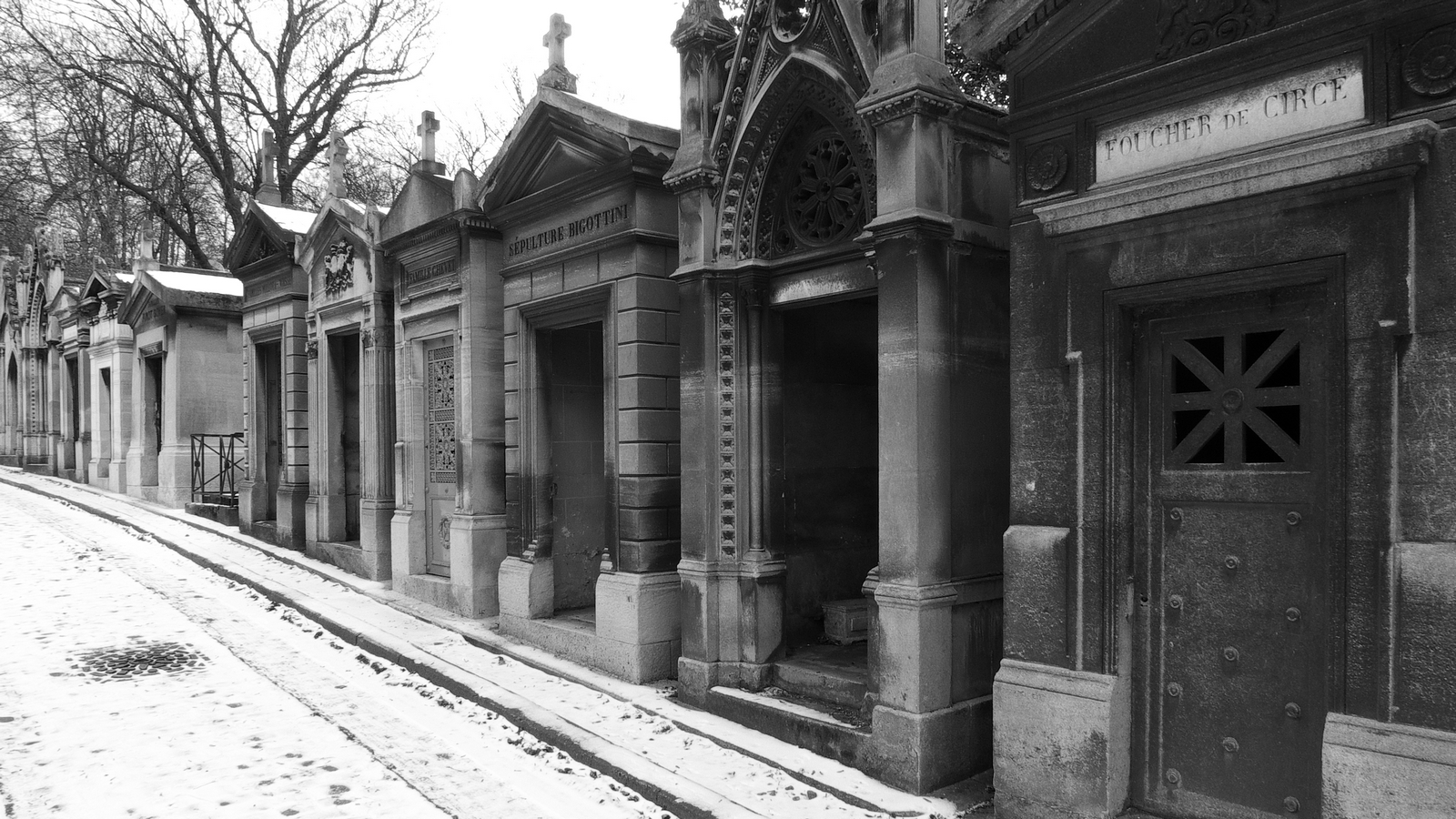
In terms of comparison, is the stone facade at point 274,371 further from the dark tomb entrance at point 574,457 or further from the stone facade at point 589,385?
the dark tomb entrance at point 574,457

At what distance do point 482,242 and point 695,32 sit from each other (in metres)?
3.80

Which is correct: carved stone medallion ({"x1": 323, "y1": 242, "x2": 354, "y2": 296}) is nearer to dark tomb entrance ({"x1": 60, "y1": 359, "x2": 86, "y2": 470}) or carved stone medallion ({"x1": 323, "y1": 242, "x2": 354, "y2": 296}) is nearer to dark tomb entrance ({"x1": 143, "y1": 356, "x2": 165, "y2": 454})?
dark tomb entrance ({"x1": 143, "y1": 356, "x2": 165, "y2": 454})

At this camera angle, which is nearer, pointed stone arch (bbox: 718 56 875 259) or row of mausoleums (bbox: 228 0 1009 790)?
row of mausoleums (bbox: 228 0 1009 790)

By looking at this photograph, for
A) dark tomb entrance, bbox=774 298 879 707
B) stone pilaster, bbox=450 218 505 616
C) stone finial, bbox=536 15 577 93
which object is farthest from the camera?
stone pilaster, bbox=450 218 505 616

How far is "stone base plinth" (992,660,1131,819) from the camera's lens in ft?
15.3

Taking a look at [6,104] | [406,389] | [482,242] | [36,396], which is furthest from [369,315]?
[36,396]

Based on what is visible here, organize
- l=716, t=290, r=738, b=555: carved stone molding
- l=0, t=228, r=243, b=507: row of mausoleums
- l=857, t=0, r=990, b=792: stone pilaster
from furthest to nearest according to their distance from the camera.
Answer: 1. l=0, t=228, r=243, b=507: row of mausoleums
2. l=716, t=290, r=738, b=555: carved stone molding
3. l=857, t=0, r=990, b=792: stone pilaster

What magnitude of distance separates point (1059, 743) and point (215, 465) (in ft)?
61.9

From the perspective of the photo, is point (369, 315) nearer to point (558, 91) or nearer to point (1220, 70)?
point (558, 91)

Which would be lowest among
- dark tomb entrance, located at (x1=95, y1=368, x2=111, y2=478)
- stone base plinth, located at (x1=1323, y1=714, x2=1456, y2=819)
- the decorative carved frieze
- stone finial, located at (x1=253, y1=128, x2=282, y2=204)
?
stone base plinth, located at (x1=1323, y1=714, x2=1456, y2=819)

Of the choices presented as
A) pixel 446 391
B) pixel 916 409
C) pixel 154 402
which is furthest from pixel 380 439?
pixel 154 402

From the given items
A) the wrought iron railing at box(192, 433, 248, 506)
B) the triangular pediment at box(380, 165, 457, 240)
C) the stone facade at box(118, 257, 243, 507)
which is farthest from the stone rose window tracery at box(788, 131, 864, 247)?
the stone facade at box(118, 257, 243, 507)

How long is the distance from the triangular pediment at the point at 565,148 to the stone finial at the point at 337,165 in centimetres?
478

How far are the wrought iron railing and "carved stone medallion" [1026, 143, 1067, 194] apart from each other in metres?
16.3
